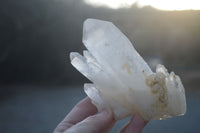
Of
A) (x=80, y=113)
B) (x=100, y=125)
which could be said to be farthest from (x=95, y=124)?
(x=80, y=113)

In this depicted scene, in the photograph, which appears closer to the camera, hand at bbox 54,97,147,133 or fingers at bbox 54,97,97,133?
hand at bbox 54,97,147,133

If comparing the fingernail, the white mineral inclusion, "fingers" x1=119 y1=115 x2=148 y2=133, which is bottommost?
"fingers" x1=119 y1=115 x2=148 y2=133

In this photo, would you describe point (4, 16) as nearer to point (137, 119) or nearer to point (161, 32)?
point (161, 32)

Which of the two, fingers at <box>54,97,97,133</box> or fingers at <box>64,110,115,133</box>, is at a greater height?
fingers at <box>64,110,115,133</box>

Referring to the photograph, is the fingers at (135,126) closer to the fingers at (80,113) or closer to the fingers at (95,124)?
the fingers at (95,124)

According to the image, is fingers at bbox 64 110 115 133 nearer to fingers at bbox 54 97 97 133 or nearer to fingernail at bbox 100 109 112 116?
fingernail at bbox 100 109 112 116

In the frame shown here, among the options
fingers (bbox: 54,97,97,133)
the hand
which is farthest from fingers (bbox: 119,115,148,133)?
fingers (bbox: 54,97,97,133)

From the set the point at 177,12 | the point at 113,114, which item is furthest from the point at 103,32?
the point at 177,12

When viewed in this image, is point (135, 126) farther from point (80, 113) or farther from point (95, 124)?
point (80, 113)
